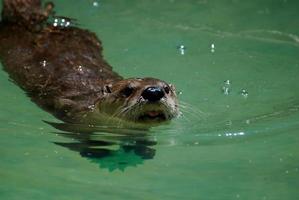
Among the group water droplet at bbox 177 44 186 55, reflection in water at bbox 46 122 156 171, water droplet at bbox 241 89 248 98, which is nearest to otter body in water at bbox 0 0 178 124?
reflection in water at bbox 46 122 156 171

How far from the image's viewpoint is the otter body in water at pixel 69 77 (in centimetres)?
432

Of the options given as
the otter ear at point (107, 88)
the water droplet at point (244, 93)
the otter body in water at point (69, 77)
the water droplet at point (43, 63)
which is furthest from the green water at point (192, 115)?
the otter ear at point (107, 88)

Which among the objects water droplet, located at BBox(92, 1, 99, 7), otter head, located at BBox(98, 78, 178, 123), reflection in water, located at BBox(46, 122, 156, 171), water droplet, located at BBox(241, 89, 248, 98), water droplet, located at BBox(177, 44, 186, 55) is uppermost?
water droplet, located at BBox(92, 1, 99, 7)

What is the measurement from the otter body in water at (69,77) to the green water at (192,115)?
7.1 inches

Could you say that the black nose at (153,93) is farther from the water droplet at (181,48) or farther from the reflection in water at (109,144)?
the water droplet at (181,48)

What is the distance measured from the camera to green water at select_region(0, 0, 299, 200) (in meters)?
3.95

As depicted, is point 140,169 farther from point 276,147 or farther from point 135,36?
point 135,36

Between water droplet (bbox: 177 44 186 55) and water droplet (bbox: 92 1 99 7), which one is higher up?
water droplet (bbox: 92 1 99 7)

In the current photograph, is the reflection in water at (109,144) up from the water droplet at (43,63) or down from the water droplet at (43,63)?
down

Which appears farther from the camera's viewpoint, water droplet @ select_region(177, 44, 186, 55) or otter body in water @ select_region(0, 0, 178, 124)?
water droplet @ select_region(177, 44, 186, 55)

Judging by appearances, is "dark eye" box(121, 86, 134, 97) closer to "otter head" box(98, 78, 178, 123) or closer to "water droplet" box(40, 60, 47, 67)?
"otter head" box(98, 78, 178, 123)

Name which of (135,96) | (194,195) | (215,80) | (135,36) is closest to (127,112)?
(135,96)

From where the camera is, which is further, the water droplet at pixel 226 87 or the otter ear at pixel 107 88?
the water droplet at pixel 226 87

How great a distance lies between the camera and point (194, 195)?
3855 millimetres
